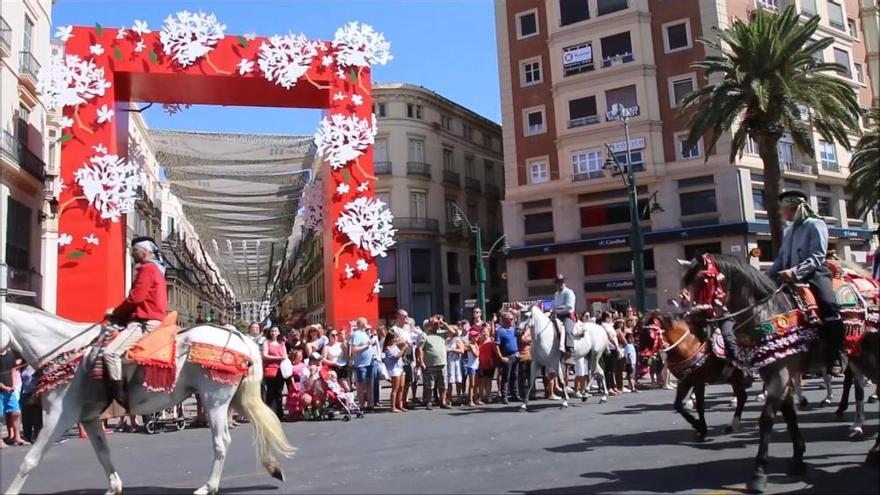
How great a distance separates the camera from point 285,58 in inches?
683

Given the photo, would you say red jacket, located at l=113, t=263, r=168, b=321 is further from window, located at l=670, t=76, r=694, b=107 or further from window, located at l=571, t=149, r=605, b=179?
window, located at l=670, t=76, r=694, b=107

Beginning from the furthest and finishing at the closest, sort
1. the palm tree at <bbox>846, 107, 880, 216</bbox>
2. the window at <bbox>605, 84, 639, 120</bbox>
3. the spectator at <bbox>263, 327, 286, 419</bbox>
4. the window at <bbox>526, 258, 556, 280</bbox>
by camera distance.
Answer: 1. the window at <bbox>526, 258, 556, 280</bbox>
2. the window at <bbox>605, 84, 639, 120</bbox>
3. the palm tree at <bbox>846, 107, 880, 216</bbox>
4. the spectator at <bbox>263, 327, 286, 419</bbox>

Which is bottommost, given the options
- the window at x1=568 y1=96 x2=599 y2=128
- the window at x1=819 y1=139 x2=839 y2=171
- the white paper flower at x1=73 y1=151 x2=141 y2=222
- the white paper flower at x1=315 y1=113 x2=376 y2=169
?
the white paper flower at x1=73 y1=151 x2=141 y2=222

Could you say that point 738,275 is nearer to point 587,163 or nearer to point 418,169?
point 587,163

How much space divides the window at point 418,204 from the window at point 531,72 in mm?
12362

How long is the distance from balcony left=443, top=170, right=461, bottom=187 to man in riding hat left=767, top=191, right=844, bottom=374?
156ft

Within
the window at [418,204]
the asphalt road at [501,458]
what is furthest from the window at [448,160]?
the asphalt road at [501,458]

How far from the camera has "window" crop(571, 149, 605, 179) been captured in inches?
1679

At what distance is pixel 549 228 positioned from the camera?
45188 mm

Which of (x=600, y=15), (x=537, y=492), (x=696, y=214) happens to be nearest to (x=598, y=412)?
(x=537, y=492)

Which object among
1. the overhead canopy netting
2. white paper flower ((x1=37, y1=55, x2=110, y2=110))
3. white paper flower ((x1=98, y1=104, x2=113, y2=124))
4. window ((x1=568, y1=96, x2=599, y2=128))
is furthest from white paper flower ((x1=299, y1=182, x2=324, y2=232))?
window ((x1=568, y1=96, x2=599, y2=128))

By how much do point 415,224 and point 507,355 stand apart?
36.9m

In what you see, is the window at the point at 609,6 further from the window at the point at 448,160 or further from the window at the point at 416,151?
the window at the point at 448,160

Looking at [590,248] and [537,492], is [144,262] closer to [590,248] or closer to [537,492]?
[537,492]
